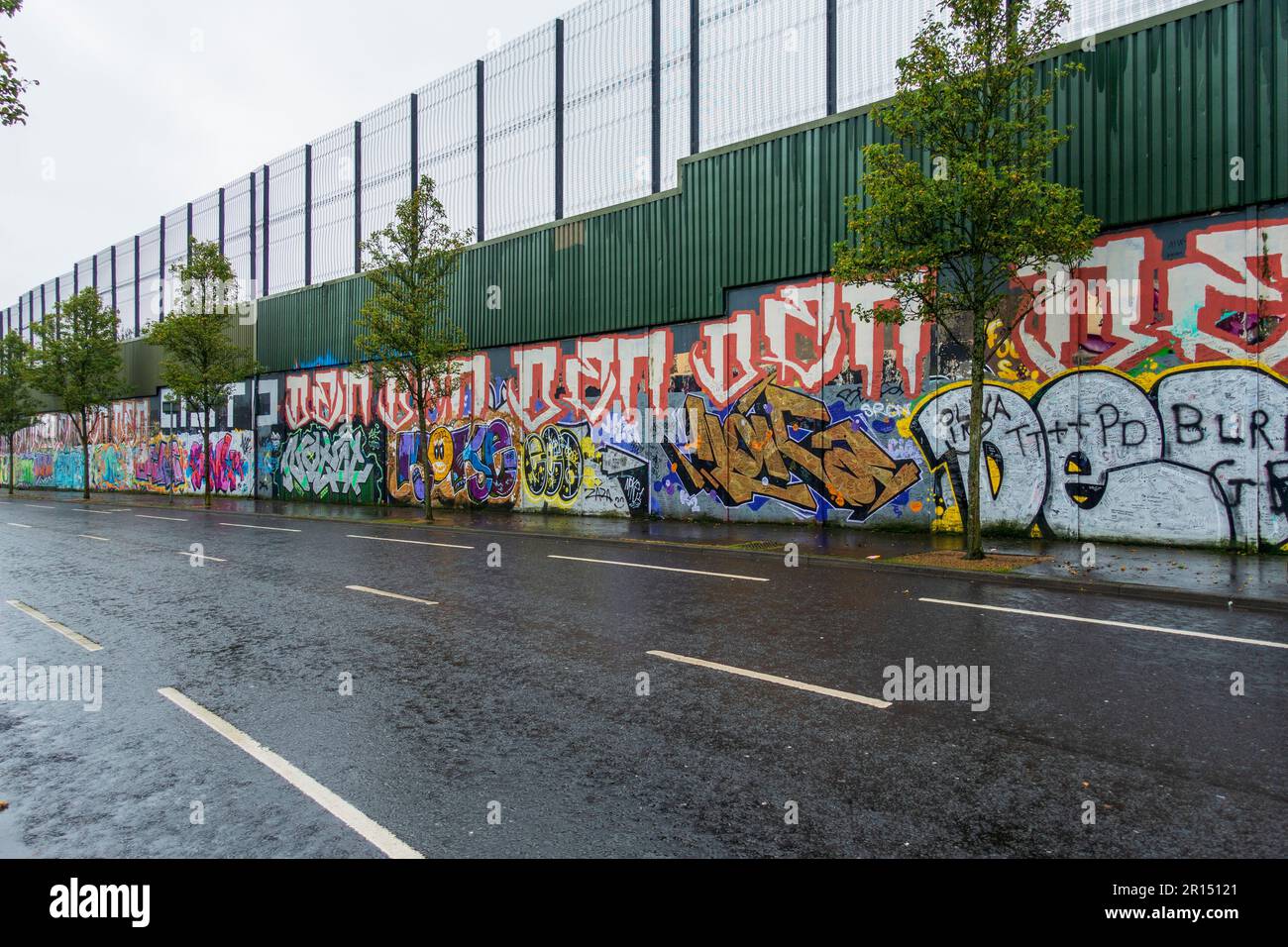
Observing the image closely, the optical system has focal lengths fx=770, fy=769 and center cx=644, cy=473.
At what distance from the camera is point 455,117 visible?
26391mm

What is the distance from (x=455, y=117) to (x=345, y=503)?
14150mm

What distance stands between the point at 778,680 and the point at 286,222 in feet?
114

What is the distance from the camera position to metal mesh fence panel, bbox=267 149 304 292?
3288 cm

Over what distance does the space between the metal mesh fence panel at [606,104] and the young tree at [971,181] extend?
1034 centimetres

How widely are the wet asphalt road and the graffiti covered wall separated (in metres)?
Answer: 5.41

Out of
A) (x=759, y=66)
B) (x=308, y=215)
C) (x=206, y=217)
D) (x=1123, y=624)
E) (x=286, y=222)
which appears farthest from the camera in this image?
(x=206, y=217)

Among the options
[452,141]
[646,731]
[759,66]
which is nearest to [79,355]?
[452,141]

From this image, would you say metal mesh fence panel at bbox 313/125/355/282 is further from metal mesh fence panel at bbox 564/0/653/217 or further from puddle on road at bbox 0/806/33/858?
puddle on road at bbox 0/806/33/858

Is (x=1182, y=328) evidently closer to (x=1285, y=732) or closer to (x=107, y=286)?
(x=1285, y=732)

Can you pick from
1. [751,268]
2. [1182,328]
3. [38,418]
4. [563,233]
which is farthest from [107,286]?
[1182,328]

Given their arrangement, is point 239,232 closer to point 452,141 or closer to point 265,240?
point 265,240

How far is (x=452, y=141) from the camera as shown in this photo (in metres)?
26.6

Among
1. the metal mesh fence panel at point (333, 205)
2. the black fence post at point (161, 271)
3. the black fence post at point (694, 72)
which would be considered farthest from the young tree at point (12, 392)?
the black fence post at point (694, 72)

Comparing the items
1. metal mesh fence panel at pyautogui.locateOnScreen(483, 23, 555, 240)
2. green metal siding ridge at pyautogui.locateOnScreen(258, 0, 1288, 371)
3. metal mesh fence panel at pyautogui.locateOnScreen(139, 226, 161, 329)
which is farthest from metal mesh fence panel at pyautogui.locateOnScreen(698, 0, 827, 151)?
metal mesh fence panel at pyautogui.locateOnScreen(139, 226, 161, 329)
